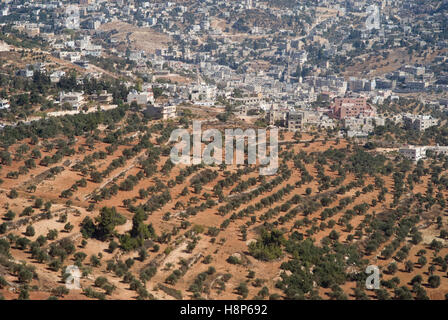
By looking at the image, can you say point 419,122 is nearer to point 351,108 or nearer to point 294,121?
point 351,108

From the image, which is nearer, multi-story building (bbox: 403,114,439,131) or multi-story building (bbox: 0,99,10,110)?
multi-story building (bbox: 0,99,10,110)

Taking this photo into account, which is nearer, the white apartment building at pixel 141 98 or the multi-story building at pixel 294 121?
the white apartment building at pixel 141 98

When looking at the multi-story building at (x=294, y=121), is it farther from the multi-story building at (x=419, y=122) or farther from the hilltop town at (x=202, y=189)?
the multi-story building at (x=419, y=122)

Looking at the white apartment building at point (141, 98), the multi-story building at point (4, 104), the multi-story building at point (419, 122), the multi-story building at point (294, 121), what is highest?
the multi-story building at point (4, 104)

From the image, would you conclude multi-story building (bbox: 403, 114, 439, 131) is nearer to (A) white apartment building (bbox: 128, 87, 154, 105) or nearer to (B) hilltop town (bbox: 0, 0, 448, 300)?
(B) hilltop town (bbox: 0, 0, 448, 300)

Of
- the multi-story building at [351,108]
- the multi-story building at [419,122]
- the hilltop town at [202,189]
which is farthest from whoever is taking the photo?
the multi-story building at [351,108]

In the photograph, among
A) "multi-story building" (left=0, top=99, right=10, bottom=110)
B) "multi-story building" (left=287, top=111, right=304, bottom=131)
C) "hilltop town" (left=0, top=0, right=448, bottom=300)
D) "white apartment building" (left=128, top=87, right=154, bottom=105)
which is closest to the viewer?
"hilltop town" (left=0, top=0, right=448, bottom=300)

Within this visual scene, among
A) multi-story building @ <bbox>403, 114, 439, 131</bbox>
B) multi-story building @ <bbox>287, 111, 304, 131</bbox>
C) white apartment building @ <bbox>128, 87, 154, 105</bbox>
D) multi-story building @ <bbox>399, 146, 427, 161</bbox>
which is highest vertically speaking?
white apartment building @ <bbox>128, 87, 154, 105</bbox>

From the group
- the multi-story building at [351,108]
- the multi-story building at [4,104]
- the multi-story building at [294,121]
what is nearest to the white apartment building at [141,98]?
the multi-story building at [4,104]

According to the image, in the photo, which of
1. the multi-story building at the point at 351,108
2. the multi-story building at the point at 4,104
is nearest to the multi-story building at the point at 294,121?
the multi-story building at the point at 351,108

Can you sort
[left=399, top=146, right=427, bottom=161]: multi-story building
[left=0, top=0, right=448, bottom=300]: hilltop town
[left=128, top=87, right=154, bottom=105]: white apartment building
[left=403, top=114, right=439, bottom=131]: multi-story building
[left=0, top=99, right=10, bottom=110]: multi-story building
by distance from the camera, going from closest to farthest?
[left=0, top=0, right=448, bottom=300]: hilltop town < [left=0, top=99, right=10, bottom=110]: multi-story building < [left=399, top=146, right=427, bottom=161]: multi-story building < [left=128, top=87, right=154, bottom=105]: white apartment building < [left=403, top=114, right=439, bottom=131]: multi-story building

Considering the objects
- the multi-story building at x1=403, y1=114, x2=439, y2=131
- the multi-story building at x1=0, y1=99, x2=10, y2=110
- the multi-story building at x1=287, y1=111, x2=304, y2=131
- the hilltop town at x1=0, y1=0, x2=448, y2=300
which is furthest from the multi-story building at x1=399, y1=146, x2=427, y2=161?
the multi-story building at x1=0, y1=99, x2=10, y2=110

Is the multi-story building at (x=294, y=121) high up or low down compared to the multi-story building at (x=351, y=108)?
up

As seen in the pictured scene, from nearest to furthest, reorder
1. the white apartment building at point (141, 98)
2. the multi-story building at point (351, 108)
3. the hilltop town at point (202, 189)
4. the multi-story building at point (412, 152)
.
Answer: the hilltop town at point (202, 189)
the multi-story building at point (412, 152)
the white apartment building at point (141, 98)
the multi-story building at point (351, 108)
